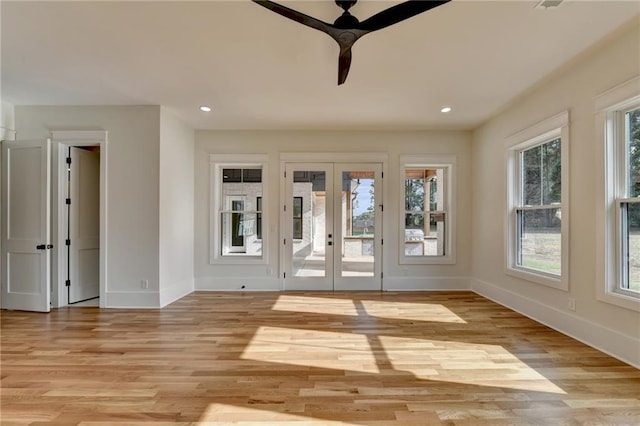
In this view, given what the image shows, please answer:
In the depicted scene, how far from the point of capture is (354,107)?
4465mm

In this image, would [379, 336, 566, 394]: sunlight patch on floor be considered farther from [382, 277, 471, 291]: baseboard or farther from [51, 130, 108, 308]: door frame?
[51, 130, 108, 308]: door frame

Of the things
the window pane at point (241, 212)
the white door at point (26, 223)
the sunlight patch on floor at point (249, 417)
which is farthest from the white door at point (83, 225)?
the sunlight patch on floor at point (249, 417)

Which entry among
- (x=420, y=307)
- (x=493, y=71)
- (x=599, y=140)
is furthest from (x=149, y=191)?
(x=599, y=140)

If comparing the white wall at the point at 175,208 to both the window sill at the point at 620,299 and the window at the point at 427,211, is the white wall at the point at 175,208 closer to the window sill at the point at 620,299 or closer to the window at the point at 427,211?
the window at the point at 427,211

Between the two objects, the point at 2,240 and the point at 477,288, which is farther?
the point at 477,288

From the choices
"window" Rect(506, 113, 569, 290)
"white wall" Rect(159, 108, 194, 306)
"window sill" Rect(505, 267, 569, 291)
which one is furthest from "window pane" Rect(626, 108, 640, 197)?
"white wall" Rect(159, 108, 194, 306)

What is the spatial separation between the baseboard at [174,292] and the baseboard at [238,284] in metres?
0.23

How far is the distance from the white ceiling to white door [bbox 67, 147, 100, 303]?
36.3 inches

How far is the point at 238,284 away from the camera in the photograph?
559 centimetres

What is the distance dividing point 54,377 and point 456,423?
2.93m

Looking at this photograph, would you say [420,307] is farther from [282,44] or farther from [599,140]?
[282,44]

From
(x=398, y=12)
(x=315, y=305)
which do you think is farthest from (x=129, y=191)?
(x=398, y=12)

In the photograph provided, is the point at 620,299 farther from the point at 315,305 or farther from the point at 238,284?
the point at 238,284

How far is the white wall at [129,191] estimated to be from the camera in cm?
445
